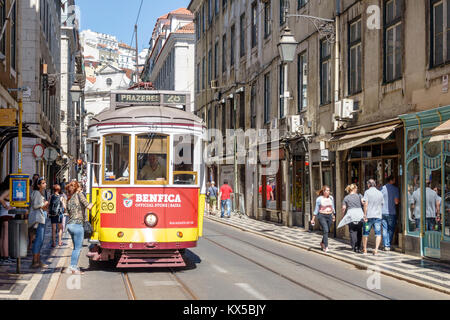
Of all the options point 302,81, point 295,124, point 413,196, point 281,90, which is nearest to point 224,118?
point 281,90

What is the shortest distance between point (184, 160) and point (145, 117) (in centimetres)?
111

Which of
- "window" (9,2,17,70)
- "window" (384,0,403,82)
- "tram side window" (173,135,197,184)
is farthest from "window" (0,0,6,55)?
"window" (384,0,403,82)

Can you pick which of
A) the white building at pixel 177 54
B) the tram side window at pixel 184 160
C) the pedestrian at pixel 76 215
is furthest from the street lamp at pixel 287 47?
the white building at pixel 177 54

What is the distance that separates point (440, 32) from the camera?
14281mm

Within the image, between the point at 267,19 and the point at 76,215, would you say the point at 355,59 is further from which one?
the point at 76,215

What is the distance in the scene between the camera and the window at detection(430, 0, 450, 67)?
1400cm

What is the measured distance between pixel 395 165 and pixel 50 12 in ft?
88.7

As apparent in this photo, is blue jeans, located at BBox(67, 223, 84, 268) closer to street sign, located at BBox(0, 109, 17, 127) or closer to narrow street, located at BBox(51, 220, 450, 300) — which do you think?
narrow street, located at BBox(51, 220, 450, 300)

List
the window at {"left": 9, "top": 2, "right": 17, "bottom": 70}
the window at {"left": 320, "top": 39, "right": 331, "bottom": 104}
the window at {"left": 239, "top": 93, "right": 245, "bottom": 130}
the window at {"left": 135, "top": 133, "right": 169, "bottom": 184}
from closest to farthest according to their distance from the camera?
the window at {"left": 135, "top": 133, "right": 169, "bottom": 184} < the window at {"left": 320, "top": 39, "right": 331, "bottom": 104} < the window at {"left": 9, "top": 2, "right": 17, "bottom": 70} < the window at {"left": 239, "top": 93, "right": 245, "bottom": 130}

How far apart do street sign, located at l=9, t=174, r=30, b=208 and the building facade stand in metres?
8.55

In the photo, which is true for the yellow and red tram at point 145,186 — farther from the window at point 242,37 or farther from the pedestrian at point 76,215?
the window at point 242,37

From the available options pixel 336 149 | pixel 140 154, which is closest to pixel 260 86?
pixel 336 149

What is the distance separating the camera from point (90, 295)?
9.44 m

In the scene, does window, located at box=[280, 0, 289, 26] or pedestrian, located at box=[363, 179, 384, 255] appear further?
window, located at box=[280, 0, 289, 26]
